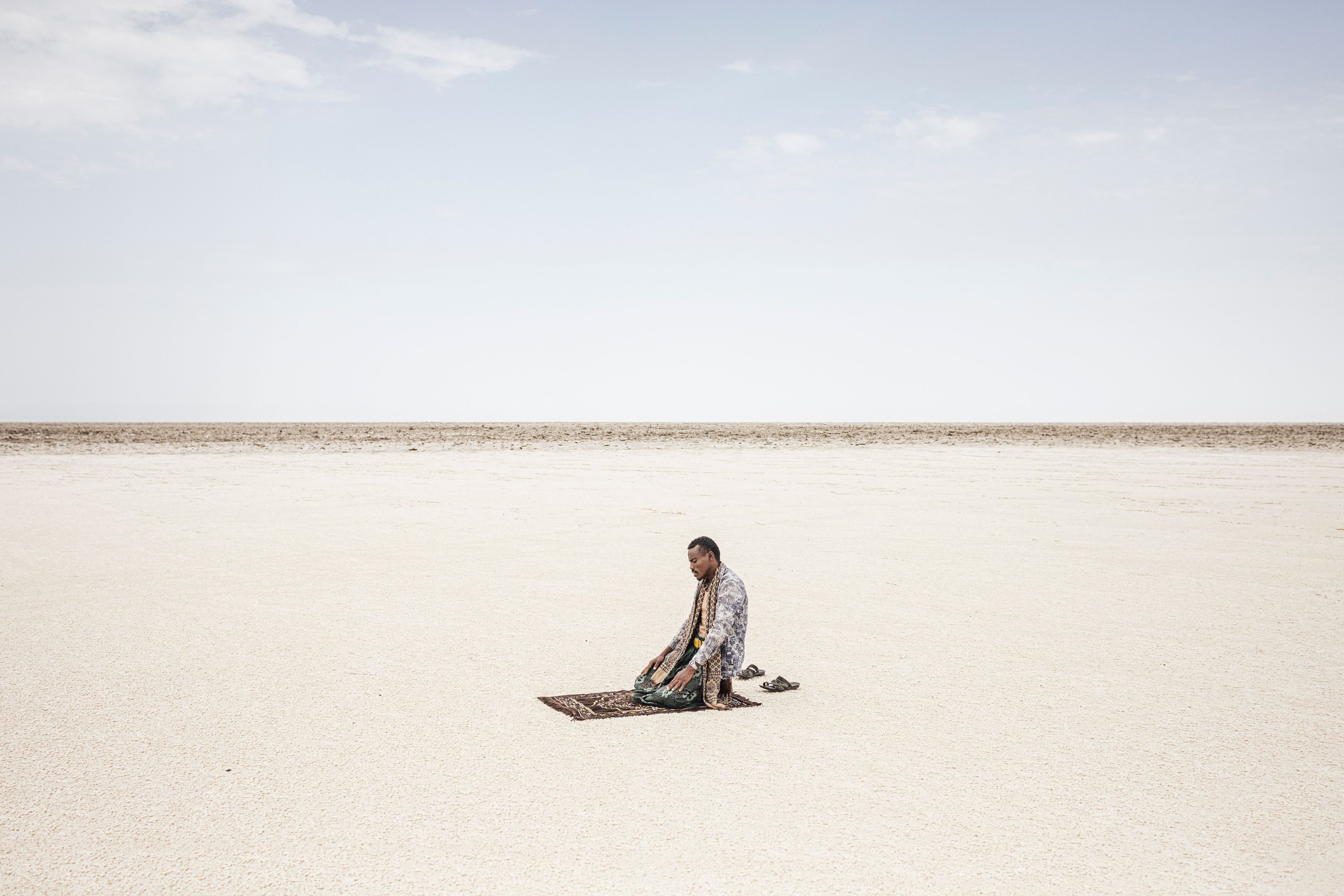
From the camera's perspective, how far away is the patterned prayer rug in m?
6.27

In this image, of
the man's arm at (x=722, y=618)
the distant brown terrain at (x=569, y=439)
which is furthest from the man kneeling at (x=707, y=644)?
the distant brown terrain at (x=569, y=439)

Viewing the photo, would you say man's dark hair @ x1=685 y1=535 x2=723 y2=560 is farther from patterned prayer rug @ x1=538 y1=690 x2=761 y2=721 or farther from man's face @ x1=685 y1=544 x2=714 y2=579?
patterned prayer rug @ x1=538 y1=690 x2=761 y2=721

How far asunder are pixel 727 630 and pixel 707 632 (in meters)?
0.14

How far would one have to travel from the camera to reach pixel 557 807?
15.8 feet

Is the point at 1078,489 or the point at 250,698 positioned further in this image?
the point at 1078,489

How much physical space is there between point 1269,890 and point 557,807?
3.12 metres

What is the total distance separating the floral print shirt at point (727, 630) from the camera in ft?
20.6

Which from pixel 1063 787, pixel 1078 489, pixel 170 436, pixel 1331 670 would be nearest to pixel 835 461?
pixel 1078 489

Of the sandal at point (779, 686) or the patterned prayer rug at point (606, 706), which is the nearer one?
the patterned prayer rug at point (606, 706)

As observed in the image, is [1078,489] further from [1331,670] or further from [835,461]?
[1331,670]

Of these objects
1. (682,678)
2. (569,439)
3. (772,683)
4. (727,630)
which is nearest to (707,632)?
(727,630)

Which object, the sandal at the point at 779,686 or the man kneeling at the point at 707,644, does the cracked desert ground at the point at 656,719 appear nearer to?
the sandal at the point at 779,686

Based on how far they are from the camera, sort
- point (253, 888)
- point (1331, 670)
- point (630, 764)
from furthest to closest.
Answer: point (1331, 670) → point (630, 764) → point (253, 888)

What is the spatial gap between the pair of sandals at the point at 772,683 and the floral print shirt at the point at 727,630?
0.21 meters
